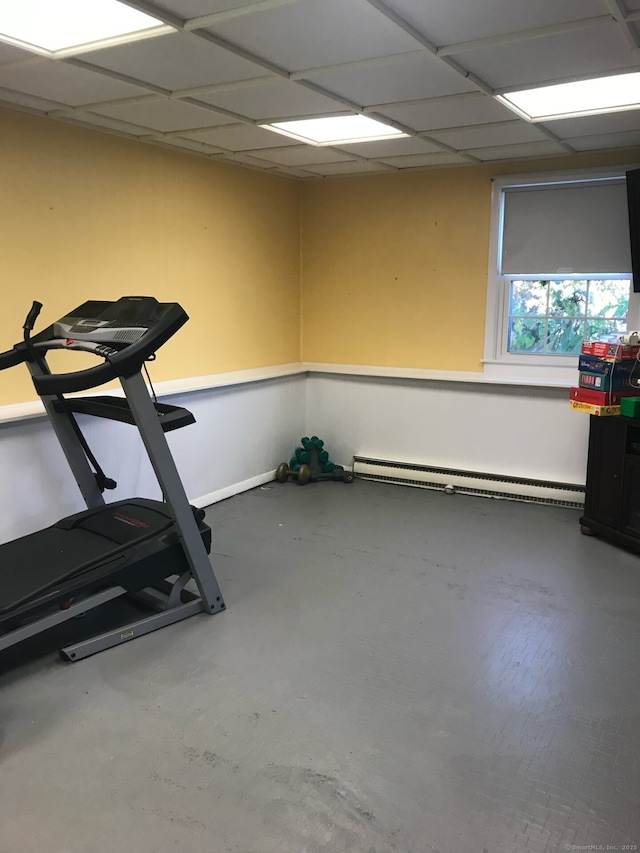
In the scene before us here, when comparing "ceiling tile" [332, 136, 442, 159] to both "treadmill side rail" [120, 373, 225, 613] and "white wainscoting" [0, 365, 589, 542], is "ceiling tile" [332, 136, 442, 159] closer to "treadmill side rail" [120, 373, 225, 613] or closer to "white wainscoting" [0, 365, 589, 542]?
"white wainscoting" [0, 365, 589, 542]

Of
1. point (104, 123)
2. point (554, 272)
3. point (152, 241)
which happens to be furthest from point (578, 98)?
point (152, 241)

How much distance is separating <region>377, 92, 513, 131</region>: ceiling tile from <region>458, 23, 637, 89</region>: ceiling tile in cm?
32

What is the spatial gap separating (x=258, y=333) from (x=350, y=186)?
145 centimetres

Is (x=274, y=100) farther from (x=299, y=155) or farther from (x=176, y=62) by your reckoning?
(x=299, y=155)

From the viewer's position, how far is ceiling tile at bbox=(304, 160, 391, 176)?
4840mm

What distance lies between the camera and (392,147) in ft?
13.9

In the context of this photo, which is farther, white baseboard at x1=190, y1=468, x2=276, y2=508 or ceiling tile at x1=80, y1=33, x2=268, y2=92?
white baseboard at x1=190, y1=468, x2=276, y2=508

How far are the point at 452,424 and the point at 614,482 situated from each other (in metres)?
1.47

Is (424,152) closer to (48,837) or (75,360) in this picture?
(75,360)

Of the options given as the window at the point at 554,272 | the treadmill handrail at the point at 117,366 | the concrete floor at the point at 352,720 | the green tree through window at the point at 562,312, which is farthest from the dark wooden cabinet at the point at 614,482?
the treadmill handrail at the point at 117,366

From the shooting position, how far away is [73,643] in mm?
2906

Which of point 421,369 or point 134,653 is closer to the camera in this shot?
point 134,653

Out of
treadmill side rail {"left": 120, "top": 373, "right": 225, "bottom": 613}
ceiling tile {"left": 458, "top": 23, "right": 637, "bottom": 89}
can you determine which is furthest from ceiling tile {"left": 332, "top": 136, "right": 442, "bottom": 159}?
treadmill side rail {"left": 120, "top": 373, "right": 225, "bottom": 613}

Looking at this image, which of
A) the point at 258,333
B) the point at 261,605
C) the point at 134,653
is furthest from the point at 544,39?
the point at 258,333
